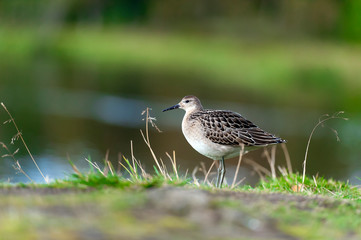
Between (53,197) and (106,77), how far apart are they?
33.5 meters

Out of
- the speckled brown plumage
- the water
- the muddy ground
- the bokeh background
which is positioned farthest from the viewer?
the bokeh background

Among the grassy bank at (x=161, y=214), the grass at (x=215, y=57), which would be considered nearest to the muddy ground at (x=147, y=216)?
the grassy bank at (x=161, y=214)

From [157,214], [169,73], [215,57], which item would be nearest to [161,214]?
[157,214]

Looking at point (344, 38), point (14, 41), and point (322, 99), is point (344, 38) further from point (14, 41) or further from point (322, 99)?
point (14, 41)

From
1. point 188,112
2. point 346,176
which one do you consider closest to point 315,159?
point 346,176

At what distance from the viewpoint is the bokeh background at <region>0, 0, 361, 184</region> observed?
2152 centimetres

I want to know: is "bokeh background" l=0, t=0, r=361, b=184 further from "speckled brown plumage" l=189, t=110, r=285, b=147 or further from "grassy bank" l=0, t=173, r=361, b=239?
"grassy bank" l=0, t=173, r=361, b=239

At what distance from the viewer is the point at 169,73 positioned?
41344 millimetres

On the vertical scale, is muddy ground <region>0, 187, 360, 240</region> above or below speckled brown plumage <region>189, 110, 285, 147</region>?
above

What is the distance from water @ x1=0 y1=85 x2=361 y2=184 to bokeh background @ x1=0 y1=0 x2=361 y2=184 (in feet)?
0.17

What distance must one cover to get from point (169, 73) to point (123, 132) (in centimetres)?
1786

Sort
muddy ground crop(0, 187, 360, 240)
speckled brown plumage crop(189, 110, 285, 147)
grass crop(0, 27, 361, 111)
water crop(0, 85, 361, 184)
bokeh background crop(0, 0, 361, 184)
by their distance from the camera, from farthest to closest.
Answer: grass crop(0, 27, 361, 111)
bokeh background crop(0, 0, 361, 184)
water crop(0, 85, 361, 184)
speckled brown plumage crop(189, 110, 285, 147)
muddy ground crop(0, 187, 360, 240)

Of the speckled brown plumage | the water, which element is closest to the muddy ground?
the speckled brown plumage

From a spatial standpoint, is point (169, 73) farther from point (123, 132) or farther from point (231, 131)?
point (231, 131)
